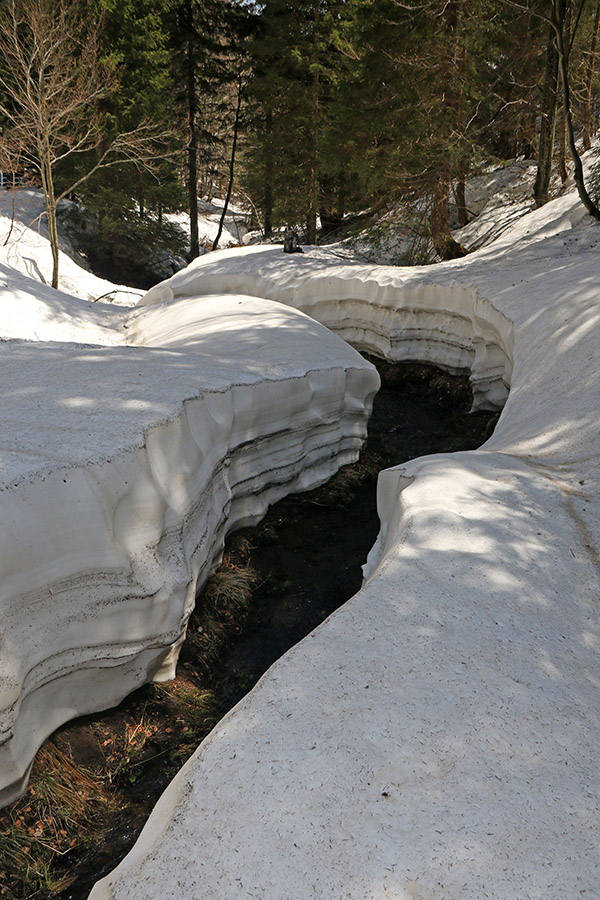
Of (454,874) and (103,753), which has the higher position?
(454,874)

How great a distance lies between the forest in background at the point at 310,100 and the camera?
1191cm

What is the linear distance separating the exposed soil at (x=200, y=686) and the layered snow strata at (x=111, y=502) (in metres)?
0.17

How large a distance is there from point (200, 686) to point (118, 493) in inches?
63.5

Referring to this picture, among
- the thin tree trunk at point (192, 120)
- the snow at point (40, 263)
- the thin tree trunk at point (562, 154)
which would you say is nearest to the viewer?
the thin tree trunk at point (562, 154)

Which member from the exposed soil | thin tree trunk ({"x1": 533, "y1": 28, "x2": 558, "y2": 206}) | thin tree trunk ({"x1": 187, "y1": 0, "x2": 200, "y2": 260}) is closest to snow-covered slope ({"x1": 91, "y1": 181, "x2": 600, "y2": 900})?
the exposed soil

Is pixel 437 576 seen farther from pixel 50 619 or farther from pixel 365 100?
pixel 365 100

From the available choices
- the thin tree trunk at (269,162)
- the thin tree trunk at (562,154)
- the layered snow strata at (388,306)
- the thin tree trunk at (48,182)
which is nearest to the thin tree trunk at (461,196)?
the thin tree trunk at (562,154)

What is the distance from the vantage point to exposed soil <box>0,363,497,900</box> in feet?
10.6

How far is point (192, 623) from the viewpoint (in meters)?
4.90

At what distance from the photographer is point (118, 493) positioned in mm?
3787

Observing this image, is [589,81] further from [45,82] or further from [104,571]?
[104,571]

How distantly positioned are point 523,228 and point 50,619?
38.7 ft

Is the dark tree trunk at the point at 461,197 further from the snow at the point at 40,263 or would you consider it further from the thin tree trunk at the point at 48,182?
the thin tree trunk at the point at 48,182

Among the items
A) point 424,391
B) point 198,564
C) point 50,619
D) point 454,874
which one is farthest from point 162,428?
point 424,391
